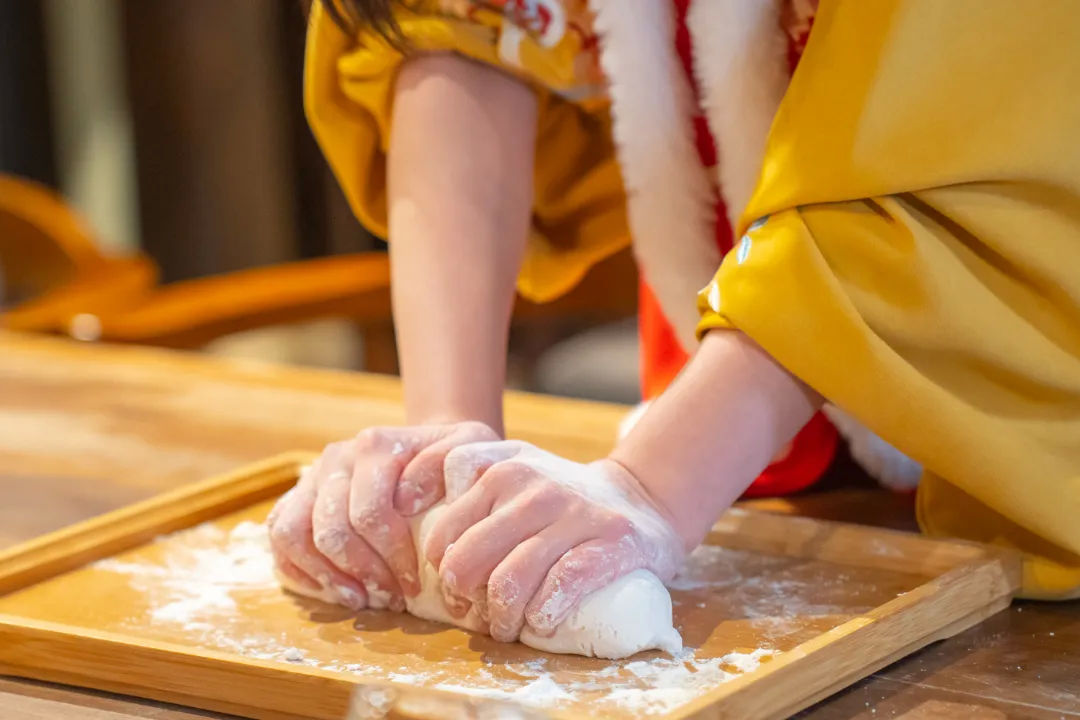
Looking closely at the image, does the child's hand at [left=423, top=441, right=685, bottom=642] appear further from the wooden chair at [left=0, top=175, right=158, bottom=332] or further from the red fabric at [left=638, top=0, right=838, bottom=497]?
the wooden chair at [left=0, top=175, right=158, bottom=332]

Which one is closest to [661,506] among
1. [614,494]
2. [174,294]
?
[614,494]

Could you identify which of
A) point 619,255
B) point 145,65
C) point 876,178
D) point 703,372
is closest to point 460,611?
point 703,372

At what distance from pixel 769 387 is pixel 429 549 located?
16cm

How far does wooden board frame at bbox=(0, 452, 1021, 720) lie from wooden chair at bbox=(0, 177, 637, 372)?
87 cm

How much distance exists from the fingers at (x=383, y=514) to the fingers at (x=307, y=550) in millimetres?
23

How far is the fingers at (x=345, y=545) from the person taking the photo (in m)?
0.55

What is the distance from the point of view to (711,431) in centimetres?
55

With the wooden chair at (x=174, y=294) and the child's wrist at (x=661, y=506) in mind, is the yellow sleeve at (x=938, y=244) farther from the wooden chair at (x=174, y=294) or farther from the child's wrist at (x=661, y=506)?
the wooden chair at (x=174, y=294)

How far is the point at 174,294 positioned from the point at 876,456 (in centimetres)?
109

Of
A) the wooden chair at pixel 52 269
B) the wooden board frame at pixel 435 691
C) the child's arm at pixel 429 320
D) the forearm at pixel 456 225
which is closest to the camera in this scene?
the wooden board frame at pixel 435 691


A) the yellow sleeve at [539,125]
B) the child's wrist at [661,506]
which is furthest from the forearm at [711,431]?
the yellow sleeve at [539,125]

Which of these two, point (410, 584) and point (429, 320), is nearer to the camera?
point (410, 584)

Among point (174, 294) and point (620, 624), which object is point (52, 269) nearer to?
point (174, 294)

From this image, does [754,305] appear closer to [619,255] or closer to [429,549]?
[429,549]
